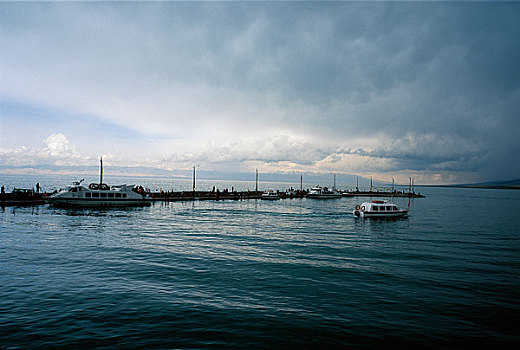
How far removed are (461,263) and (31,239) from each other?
1507 inches

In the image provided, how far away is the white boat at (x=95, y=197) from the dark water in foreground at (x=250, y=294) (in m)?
32.2

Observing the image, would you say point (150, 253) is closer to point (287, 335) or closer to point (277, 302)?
point (277, 302)

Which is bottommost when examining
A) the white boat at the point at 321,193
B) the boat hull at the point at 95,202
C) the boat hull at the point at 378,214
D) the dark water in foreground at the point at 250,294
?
the dark water in foreground at the point at 250,294

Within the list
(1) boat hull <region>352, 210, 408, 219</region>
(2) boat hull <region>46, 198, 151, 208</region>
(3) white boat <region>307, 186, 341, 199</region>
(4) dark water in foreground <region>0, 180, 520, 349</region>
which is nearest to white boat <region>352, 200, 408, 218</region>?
(1) boat hull <region>352, 210, 408, 219</region>

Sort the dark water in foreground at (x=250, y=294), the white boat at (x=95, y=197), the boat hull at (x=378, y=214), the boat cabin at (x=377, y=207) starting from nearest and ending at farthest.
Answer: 1. the dark water in foreground at (x=250, y=294)
2. the boat hull at (x=378, y=214)
3. the boat cabin at (x=377, y=207)
4. the white boat at (x=95, y=197)

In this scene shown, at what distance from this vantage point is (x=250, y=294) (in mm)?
15422

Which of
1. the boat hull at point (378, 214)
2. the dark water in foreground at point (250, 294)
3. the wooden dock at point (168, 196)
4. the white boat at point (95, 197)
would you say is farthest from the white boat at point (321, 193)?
the dark water in foreground at point (250, 294)

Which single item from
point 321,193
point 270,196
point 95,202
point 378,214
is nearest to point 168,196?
point 95,202

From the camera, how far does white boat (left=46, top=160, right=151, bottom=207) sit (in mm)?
59000

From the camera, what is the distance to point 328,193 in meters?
128

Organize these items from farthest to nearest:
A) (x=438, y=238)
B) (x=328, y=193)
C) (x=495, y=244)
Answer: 1. (x=328, y=193)
2. (x=438, y=238)
3. (x=495, y=244)

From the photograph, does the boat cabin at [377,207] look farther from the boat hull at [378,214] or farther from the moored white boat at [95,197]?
the moored white boat at [95,197]

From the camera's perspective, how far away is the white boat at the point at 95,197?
194 feet

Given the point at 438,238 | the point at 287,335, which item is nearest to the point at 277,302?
the point at 287,335
